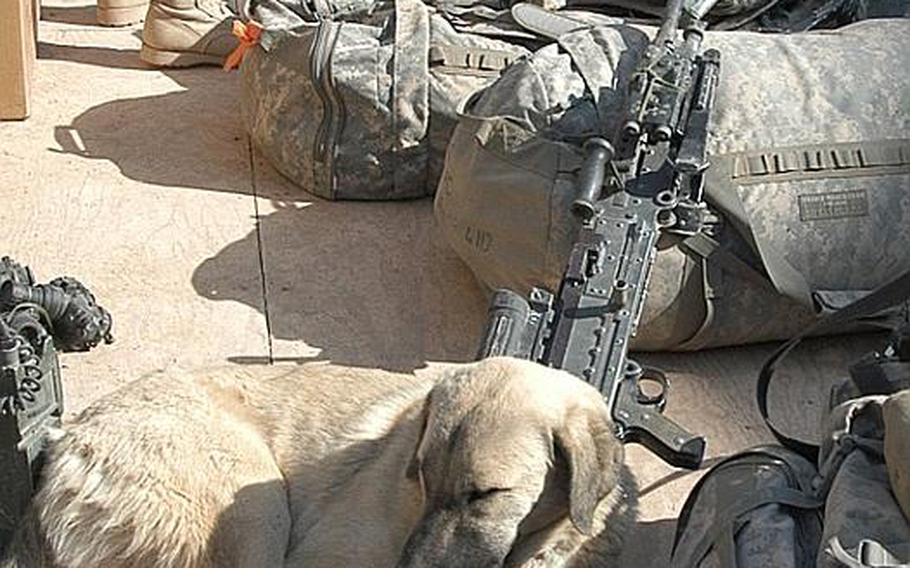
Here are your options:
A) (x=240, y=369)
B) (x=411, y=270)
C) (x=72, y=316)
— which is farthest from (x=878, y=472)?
(x=411, y=270)

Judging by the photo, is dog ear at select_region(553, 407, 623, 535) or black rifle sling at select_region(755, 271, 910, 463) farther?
black rifle sling at select_region(755, 271, 910, 463)

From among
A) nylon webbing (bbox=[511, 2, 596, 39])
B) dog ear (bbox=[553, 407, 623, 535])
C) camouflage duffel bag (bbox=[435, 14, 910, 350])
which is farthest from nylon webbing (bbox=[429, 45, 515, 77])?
dog ear (bbox=[553, 407, 623, 535])

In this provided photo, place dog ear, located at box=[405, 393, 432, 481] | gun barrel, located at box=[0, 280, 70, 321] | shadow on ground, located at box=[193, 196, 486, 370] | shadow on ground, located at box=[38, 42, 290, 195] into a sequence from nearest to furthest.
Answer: dog ear, located at box=[405, 393, 432, 481] < gun barrel, located at box=[0, 280, 70, 321] < shadow on ground, located at box=[193, 196, 486, 370] < shadow on ground, located at box=[38, 42, 290, 195]

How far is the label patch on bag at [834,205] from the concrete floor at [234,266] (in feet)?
1.58

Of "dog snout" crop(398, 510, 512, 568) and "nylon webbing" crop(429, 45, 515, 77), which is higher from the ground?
"nylon webbing" crop(429, 45, 515, 77)

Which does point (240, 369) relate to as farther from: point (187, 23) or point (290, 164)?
point (187, 23)

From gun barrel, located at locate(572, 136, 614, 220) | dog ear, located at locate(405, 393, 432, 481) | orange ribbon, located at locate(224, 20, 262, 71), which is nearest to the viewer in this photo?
dog ear, located at locate(405, 393, 432, 481)

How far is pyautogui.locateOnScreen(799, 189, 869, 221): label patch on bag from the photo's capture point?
456cm

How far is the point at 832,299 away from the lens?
4520mm

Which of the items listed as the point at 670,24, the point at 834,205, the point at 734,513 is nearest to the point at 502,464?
the point at 734,513

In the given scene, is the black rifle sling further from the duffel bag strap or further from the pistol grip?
the duffel bag strap

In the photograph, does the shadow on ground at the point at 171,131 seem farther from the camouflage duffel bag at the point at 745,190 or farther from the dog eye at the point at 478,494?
the dog eye at the point at 478,494

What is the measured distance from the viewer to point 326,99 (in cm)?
550

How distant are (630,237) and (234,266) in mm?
1762
